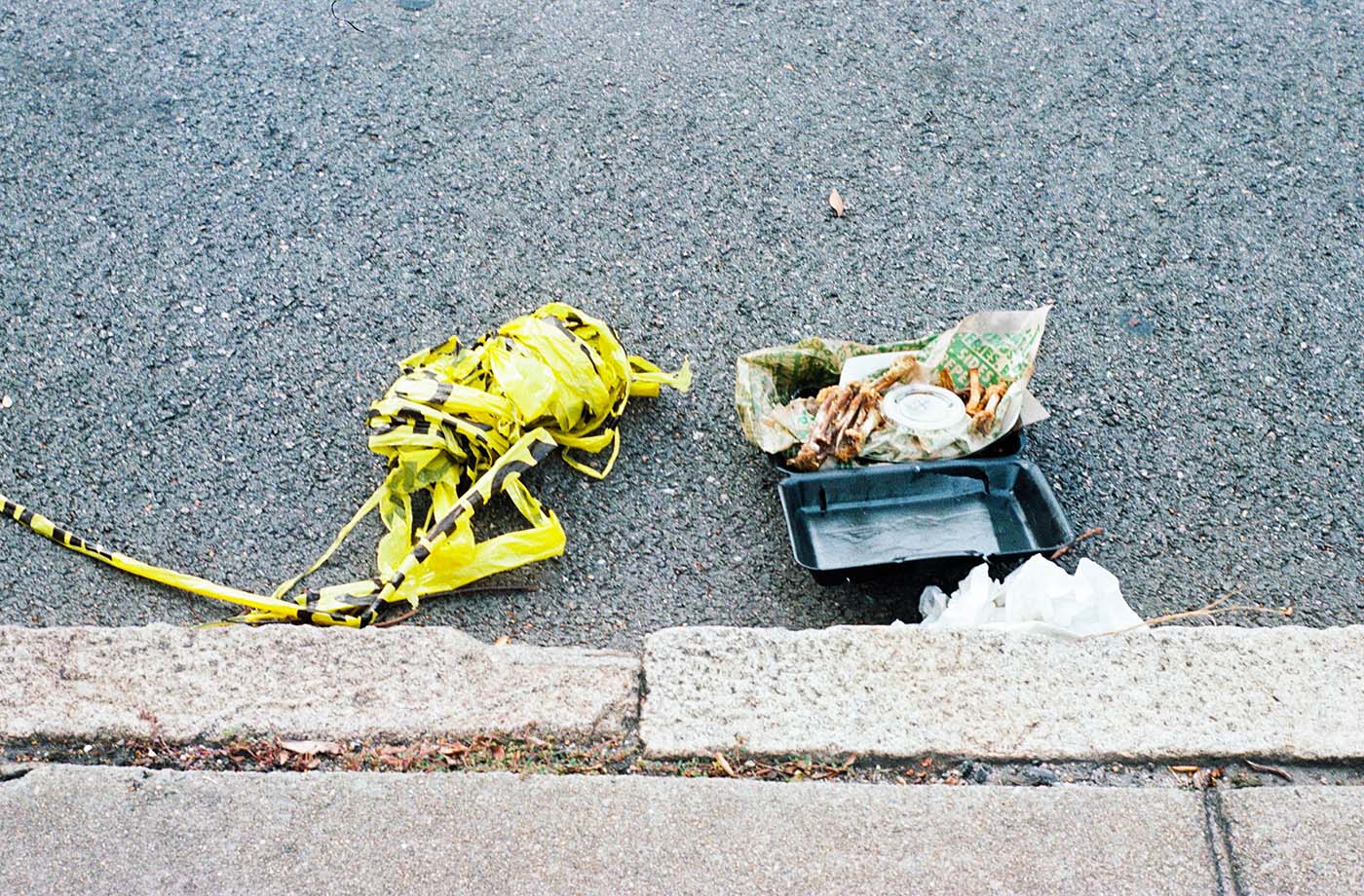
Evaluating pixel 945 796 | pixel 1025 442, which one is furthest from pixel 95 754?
pixel 1025 442

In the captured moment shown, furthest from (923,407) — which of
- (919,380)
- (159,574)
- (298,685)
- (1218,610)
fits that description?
(159,574)

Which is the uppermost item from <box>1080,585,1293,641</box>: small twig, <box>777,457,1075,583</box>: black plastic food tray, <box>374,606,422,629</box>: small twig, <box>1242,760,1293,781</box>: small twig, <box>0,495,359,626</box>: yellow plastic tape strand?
<box>0,495,359,626</box>: yellow plastic tape strand

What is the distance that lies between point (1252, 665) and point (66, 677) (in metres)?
2.18

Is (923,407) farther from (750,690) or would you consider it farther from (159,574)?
(159,574)

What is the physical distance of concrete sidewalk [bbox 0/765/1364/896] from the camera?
1950mm

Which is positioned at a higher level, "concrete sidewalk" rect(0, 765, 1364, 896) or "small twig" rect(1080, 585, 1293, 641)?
"concrete sidewalk" rect(0, 765, 1364, 896)

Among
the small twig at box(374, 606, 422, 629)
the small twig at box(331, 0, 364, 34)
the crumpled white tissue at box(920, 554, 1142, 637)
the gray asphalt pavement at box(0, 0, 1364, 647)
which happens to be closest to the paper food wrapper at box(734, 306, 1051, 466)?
the gray asphalt pavement at box(0, 0, 1364, 647)

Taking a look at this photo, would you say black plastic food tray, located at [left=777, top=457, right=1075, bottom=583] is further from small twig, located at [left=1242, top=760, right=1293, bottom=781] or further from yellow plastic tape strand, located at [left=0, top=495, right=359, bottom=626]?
yellow plastic tape strand, located at [left=0, top=495, right=359, bottom=626]

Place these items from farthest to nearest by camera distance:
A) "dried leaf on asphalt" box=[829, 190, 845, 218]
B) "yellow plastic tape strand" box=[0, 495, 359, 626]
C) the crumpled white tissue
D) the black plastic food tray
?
"dried leaf on asphalt" box=[829, 190, 845, 218]
the black plastic food tray
"yellow plastic tape strand" box=[0, 495, 359, 626]
the crumpled white tissue

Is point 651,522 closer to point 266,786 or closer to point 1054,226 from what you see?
point 266,786

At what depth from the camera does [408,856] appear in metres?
1.98

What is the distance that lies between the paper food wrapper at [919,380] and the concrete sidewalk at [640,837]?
2.78ft

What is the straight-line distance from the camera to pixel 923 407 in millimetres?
2730

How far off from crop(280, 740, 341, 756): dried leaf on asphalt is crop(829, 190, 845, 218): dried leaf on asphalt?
2103 mm
